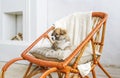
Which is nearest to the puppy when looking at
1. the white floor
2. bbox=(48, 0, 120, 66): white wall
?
the white floor

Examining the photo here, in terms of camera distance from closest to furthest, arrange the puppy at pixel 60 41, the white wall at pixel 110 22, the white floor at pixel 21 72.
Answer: the puppy at pixel 60 41 < the white floor at pixel 21 72 < the white wall at pixel 110 22

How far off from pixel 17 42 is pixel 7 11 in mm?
605

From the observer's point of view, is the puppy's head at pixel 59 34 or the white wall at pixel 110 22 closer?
the puppy's head at pixel 59 34

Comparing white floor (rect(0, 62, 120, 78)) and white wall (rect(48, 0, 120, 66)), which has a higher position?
white wall (rect(48, 0, 120, 66))

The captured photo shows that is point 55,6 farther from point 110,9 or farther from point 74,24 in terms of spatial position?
point 74,24

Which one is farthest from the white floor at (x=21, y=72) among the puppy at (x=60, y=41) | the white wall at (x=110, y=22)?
the puppy at (x=60, y=41)

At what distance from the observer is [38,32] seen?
2928 mm

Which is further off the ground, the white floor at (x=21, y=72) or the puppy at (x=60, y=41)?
the puppy at (x=60, y=41)

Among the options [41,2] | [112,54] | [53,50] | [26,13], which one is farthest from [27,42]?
[53,50]

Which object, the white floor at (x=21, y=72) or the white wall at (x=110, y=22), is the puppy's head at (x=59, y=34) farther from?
the white wall at (x=110, y=22)

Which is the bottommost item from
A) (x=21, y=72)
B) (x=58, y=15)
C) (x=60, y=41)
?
(x=21, y=72)

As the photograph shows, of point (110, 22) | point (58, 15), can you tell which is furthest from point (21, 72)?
point (110, 22)

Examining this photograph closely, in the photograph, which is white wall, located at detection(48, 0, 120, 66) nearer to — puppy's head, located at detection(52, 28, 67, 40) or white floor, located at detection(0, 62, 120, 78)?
white floor, located at detection(0, 62, 120, 78)

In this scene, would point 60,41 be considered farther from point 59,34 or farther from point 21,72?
point 21,72
